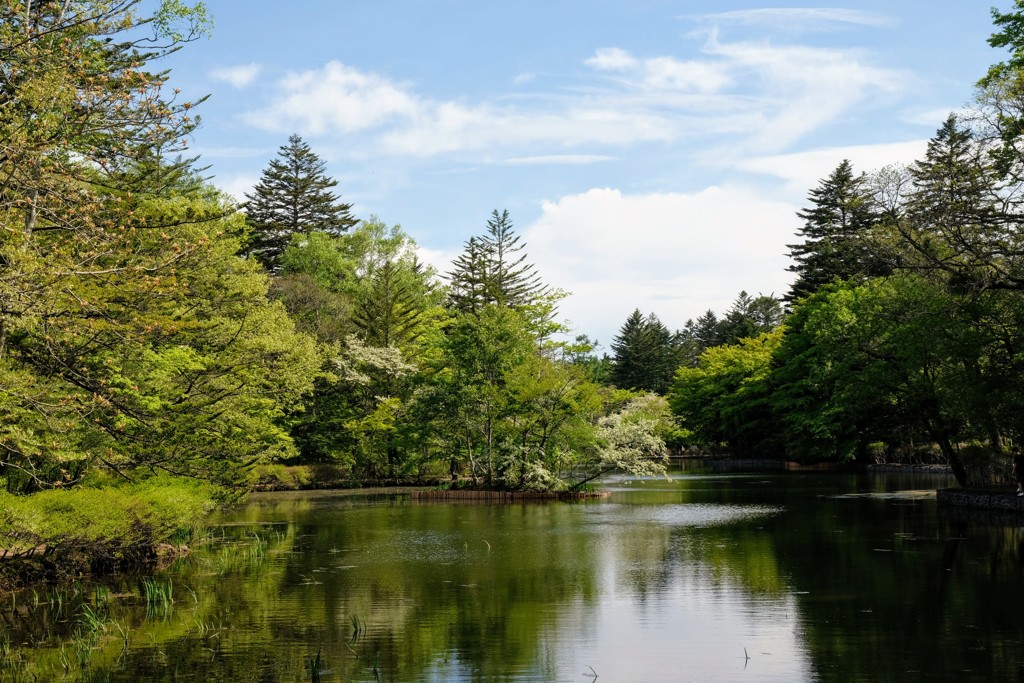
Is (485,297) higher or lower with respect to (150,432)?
higher

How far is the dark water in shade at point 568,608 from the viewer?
39.4 feet

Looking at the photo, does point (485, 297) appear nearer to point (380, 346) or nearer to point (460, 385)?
point (380, 346)

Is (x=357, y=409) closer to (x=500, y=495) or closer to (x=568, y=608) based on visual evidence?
(x=500, y=495)

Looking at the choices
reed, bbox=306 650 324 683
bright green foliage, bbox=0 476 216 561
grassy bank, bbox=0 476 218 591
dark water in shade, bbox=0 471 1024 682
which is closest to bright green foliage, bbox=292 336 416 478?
dark water in shade, bbox=0 471 1024 682

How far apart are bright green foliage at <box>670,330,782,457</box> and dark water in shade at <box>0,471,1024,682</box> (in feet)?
146

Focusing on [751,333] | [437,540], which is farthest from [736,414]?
[437,540]

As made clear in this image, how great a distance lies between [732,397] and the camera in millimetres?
75250

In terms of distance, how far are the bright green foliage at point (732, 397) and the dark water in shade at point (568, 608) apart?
146 ft

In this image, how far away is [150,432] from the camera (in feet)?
72.6

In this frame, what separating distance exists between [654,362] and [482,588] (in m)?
92.0

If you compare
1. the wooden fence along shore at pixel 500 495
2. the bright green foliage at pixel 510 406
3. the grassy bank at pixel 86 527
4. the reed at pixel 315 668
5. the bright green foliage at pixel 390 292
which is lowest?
the wooden fence along shore at pixel 500 495

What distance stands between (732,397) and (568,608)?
61.5 metres

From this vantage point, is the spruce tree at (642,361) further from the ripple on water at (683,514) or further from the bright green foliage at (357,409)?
the ripple on water at (683,514)

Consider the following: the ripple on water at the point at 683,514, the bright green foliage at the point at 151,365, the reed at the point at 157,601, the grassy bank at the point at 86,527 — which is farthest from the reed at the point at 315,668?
the ripple on water at the point at 683,514
